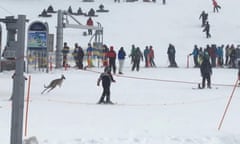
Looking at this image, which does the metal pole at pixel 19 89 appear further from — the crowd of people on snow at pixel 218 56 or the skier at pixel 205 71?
the crowd of people on snow at pixel 218 56

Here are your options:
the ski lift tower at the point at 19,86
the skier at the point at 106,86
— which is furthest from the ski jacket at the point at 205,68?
the ski lift tower at the point at 19,86

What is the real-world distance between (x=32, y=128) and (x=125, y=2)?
4697 centimetres

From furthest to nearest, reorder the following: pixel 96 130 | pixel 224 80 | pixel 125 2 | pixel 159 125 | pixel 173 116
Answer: pixel 125 2 < pixel 224 80 < pixel 173 116 < pixel 159 125 < pixel 96 130

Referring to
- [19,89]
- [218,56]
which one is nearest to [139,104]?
[19,89]

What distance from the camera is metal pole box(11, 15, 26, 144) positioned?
835 cm

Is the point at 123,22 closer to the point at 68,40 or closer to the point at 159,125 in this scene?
the point at 68,40

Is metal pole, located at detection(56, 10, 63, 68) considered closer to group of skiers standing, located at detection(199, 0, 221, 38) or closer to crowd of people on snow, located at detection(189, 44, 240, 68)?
crowd of people on snow, located at detection(189, 44, 240, 68)

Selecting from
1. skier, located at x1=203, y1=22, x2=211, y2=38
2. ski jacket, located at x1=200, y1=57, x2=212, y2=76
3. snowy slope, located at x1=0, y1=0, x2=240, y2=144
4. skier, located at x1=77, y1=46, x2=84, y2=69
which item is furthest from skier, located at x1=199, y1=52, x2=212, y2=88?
skier, located at x1=203, y1=22, x2=211, y2=38

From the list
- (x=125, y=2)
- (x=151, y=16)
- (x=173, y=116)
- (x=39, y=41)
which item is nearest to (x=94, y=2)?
(x=125, y=2)

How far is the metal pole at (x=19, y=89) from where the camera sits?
8.35 metres

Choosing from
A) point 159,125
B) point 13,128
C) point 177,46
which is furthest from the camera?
point 177,46

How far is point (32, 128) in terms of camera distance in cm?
1356

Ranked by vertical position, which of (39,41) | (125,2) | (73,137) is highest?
(125,2)

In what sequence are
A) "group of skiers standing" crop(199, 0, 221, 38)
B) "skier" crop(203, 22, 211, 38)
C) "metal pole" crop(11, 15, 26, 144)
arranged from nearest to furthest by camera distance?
1. "metal pole" crop(11, 15, 26, 144)
2. "skier" crop(203, 22, 211, 38)
3. "group of skiers standing" crop(199, 0, 221, 38)
